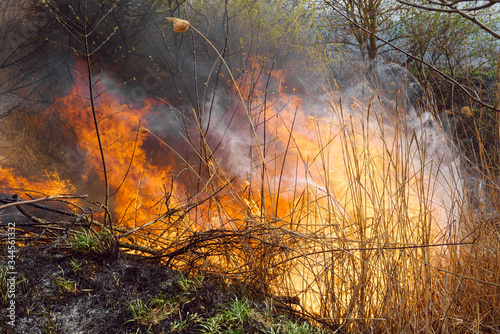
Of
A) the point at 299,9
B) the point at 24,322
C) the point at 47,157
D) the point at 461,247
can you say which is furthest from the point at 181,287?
the point at 299,9

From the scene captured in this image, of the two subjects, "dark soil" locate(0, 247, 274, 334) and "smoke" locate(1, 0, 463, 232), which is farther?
"smoke" locate(1, 0, 463, 232)

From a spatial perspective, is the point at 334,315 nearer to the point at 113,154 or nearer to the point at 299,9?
the point at 113,154

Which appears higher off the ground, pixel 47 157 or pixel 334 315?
pixel 47 157

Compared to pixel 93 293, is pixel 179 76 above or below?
above

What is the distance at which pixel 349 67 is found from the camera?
4387 mm

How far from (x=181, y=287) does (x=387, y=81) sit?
4453mm

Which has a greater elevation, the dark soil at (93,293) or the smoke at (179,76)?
the smoke at (179,76)

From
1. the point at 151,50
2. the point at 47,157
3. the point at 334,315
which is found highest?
the point at 151,50

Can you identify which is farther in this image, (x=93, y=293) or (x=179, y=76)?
(x=179, y=76)

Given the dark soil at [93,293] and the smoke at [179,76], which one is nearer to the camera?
the dark soil at [93,293]

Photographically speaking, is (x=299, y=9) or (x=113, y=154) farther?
(x=299, y=9)

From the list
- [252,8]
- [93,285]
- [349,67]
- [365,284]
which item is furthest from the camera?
[349,67]

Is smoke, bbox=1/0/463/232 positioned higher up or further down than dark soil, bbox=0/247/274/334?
higher up

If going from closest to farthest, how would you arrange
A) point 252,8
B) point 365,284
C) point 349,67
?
point 365,284
point 252,8
point 349,67
